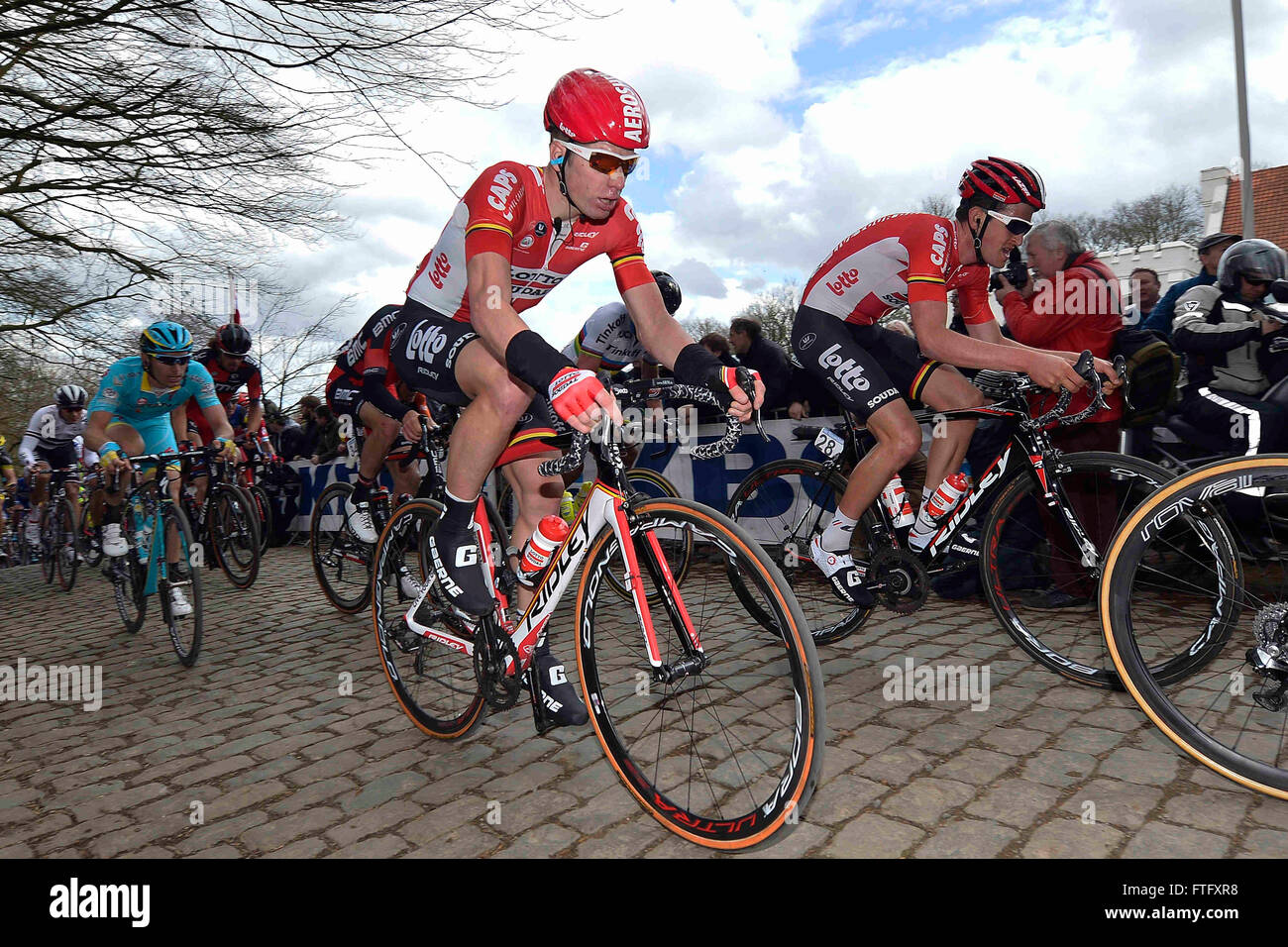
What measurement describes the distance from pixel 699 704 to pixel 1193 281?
199 inches

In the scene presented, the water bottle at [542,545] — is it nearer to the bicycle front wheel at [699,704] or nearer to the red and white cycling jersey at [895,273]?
the bicycle front wheel at [699,704]

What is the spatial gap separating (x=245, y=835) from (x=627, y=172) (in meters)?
2.71

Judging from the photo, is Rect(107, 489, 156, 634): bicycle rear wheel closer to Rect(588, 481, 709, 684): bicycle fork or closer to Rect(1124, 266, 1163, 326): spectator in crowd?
Rect(588, 481, 709, 684): bicycle fork

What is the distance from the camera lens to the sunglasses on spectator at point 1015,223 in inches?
157

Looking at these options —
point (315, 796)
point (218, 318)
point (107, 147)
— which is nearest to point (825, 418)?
point (315, 796)

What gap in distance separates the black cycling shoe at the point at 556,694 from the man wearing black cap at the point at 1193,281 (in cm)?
516

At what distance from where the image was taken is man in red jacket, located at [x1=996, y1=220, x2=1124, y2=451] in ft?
16.6

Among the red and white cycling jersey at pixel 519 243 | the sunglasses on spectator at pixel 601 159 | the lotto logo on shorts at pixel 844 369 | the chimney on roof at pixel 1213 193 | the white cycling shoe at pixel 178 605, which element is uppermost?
the chimney on roof at pixel 1213 193

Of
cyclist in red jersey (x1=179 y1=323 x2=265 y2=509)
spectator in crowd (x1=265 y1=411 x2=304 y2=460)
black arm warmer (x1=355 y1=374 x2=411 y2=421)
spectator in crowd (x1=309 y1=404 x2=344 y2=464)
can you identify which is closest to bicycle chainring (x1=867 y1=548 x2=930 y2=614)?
black arm warmer (x1=355 y1=374 x2=411 y2=421)

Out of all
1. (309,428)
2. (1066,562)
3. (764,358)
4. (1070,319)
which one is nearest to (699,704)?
(1066,562)

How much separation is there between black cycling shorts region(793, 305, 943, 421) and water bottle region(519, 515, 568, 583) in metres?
2.01

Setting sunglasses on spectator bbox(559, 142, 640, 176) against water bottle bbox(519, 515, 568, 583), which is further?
water bottle bbox(519, 515, 568, 583)

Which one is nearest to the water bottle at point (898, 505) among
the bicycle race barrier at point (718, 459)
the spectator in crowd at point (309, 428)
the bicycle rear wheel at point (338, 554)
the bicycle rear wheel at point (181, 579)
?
the bicycle race barrier at point (718, 459)

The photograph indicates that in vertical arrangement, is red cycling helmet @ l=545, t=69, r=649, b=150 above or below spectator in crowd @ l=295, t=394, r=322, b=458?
above
